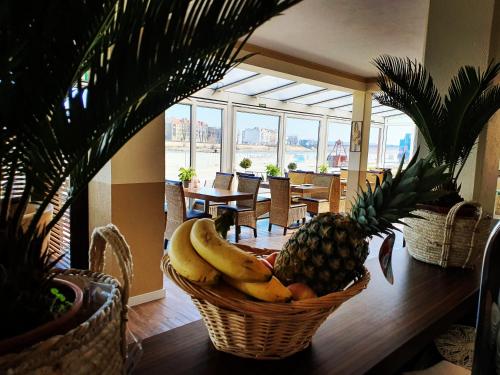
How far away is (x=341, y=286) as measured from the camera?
82 centimetres

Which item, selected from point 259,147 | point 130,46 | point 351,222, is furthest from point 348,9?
point 259,147

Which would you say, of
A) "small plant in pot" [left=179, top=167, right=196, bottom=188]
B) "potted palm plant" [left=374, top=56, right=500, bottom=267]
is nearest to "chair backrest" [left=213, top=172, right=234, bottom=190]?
"small plant in pot" [left=179, top=167, right=196, bottom=188]

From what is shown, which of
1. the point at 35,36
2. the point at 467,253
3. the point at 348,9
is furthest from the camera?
the point at 348,9

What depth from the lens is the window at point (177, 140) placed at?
6754 mm

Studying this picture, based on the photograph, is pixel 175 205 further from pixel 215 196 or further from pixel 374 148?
pixel 374 148

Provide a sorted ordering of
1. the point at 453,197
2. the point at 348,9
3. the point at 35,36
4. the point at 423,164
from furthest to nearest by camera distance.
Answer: the point at 348,9 → the point at 453,197 → the point at 423,164 → the point at 35,36

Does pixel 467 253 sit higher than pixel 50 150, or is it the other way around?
pixel 50 150

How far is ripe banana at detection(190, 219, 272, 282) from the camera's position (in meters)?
0.72

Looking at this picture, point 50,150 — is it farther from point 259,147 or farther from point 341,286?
point 259,147

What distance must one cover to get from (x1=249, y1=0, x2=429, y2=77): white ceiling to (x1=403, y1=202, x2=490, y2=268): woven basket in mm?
2516

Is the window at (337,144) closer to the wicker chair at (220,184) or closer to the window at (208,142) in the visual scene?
the window at (208,142)

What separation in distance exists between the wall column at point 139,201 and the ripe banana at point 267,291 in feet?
7.05

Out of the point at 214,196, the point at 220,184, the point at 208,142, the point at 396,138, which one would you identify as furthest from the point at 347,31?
the point at 396,138

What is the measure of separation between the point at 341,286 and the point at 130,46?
2.11 feet
